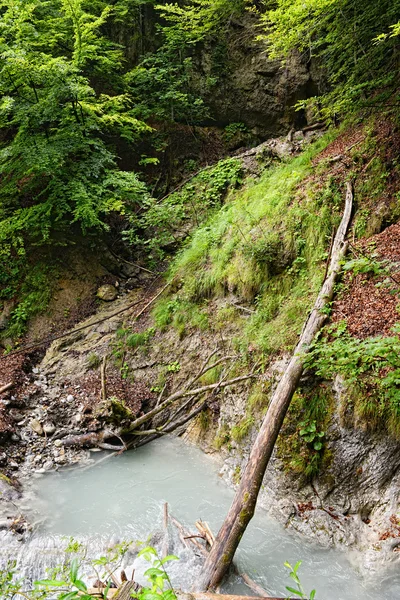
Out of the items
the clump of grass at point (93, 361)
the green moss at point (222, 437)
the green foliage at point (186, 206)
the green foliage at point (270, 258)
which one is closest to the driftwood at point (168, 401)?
the green moss at point (222, 437)

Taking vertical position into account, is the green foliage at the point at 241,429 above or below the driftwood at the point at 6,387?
below

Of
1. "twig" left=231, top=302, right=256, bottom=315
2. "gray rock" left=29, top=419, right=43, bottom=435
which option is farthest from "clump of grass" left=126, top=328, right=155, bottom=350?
"gray rock" left=29, top=419, right=43, bottom=435

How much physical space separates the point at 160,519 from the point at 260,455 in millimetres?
1574

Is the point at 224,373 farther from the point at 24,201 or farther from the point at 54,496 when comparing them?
the point at 24,201

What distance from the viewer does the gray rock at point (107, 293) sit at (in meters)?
9.88

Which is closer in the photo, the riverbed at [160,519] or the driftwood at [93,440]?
the riverbed at [160,519]

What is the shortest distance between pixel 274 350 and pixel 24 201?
27.9 feet

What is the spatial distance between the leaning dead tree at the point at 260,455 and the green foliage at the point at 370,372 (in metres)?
0.42

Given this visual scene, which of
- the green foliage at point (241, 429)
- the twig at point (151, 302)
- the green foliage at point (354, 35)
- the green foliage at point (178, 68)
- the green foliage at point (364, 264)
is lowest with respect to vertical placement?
the green foliage at point (241, 429)

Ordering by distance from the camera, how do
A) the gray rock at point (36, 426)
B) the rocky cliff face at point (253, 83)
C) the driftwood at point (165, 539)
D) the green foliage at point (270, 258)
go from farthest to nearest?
the rocky cliff face at point (253, 83) → the gray rock at point (36, 426) → the green foliage at point (270, 258) → the driftwood at point (165, 539)

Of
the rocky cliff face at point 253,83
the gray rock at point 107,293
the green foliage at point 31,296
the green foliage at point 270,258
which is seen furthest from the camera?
the rocky cliff face at point 253,83

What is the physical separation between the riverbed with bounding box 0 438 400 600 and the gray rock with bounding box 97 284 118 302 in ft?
15.1

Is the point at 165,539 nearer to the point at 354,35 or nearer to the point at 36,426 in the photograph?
the point at 36,426

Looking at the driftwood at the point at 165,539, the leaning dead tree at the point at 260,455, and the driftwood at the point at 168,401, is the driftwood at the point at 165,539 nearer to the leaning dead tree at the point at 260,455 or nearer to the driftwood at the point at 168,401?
the leaning dead tree at the point at 260,455
